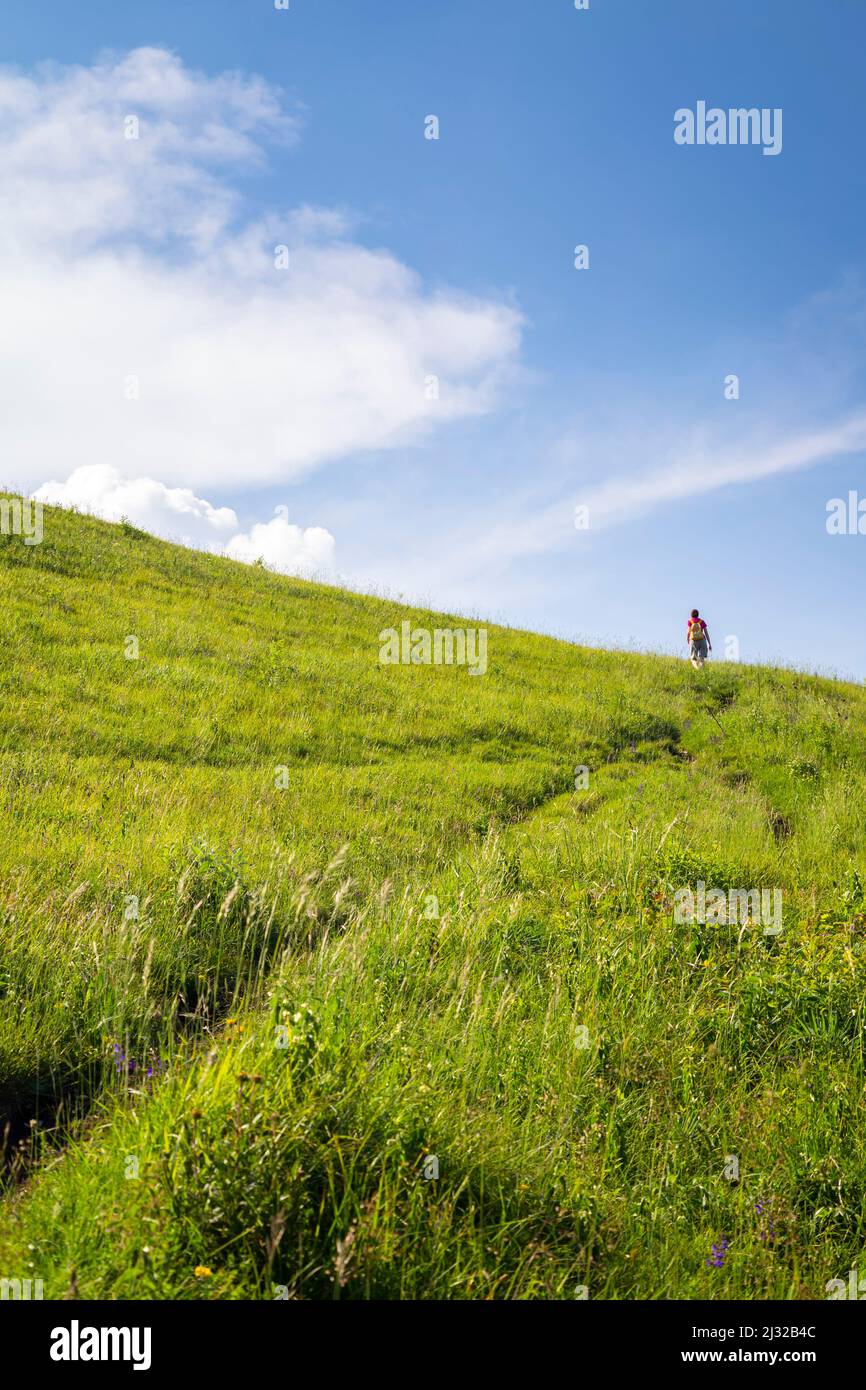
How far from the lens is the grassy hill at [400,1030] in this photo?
318 cm

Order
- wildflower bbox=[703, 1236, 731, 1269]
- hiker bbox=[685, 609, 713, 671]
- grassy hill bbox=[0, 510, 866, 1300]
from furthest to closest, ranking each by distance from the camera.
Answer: hiker bbox=[685, 609, 713, 671]
wildflower bbox=[703, 1236, 731, 1269]
grassy hill bbox=[0, 510, 866, 1300]

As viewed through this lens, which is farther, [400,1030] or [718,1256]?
[400,1030]

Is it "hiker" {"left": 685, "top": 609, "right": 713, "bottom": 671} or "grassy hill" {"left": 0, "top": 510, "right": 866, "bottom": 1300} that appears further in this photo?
"hiker" {"left": 685, "top": 609, "right": 713, "bottom": 671}

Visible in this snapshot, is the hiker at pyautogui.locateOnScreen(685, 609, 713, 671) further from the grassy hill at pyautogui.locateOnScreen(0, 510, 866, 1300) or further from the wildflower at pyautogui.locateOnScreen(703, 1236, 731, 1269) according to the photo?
the wildflower at pyautogui.locateOnScreen(703, 1236, 731, 1269)

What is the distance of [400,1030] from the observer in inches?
179

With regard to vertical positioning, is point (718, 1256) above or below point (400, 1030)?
below

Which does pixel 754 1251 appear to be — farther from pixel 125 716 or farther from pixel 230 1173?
pixel 125 716

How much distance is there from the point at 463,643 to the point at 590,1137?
2284cm

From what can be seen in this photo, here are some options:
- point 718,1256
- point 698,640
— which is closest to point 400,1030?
point 718,1256

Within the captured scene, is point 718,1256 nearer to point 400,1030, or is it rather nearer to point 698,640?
point 400,1030

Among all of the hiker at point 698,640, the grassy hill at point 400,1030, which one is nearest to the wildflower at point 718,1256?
the grassy hill at point 400,1030

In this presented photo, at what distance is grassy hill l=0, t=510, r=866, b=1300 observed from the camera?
10.4ft

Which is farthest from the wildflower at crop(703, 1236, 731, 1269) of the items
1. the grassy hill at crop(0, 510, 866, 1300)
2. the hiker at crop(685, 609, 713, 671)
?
the hiker at crop(685, 609, 713, 671)

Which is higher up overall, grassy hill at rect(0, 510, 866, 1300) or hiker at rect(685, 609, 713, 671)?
hiker at rect(685, 609, 713, 671)
